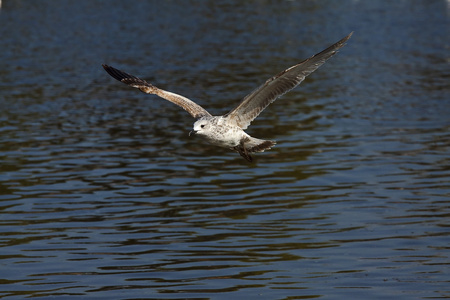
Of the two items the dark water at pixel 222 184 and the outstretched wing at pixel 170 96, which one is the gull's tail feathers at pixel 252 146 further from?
the dark water at pixel 222 184

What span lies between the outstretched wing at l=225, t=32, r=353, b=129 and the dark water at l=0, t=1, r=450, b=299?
2223mm

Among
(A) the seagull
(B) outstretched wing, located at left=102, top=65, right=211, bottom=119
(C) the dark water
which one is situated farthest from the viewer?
(B) outstretched wing, located at left=102, top=65, right=211, bottom=119

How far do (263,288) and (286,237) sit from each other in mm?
2210

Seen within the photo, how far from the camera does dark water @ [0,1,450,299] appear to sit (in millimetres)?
11797

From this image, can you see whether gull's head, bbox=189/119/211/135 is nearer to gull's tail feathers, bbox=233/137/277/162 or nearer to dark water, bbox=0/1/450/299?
gull's tail feathers, bbox=233/137/277/162

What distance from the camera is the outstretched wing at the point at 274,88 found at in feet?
35.3

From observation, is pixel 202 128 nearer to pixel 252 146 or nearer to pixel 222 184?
pixel 252 146

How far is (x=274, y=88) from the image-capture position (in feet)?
37.2

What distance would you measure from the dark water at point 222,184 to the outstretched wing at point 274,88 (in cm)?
222

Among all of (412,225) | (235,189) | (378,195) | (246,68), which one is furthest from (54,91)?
(412,225)

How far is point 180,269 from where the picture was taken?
12.0m

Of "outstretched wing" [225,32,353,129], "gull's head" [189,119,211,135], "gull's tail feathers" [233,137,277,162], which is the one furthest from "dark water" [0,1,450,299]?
"outstretched wing" [225,32,353,129]

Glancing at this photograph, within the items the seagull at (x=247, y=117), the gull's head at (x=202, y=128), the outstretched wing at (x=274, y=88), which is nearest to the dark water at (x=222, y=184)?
the seagull at (x=247, y=117)

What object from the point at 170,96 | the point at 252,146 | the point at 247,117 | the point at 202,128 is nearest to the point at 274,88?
the point at 247,117
